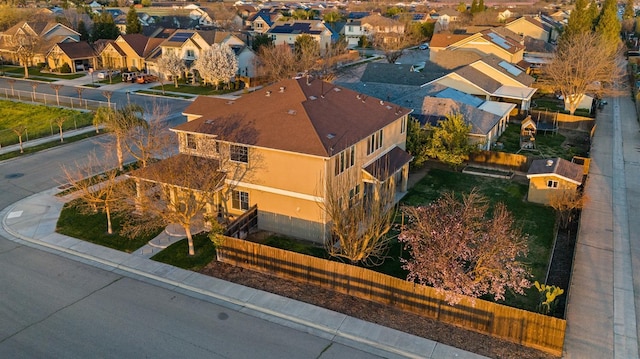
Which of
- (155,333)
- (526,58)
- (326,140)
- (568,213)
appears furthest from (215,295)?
(526,58)

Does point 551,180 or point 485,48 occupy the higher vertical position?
point 485,48

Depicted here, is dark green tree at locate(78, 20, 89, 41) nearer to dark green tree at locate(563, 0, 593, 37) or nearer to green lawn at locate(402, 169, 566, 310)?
green lawn at locate(402, 169, 566, 310)

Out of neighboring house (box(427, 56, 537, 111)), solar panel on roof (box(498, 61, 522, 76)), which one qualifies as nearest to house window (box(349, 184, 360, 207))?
neighboring house (box(427, 56, 537, 111))

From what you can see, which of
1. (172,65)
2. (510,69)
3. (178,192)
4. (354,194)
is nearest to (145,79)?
(172,65)

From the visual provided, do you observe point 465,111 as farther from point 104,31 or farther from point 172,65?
point 104,31

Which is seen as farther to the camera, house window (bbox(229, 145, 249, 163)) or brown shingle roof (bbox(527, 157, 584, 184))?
brown shingle roof (bbox(527, 157, 584, 184))

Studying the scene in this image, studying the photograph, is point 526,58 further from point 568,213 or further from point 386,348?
point 386,348
